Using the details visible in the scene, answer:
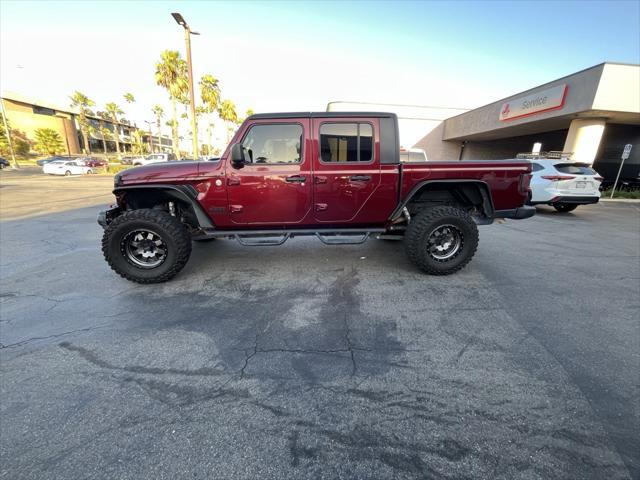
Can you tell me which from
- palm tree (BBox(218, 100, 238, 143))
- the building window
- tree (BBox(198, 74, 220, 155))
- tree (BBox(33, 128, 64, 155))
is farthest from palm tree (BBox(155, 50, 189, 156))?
the building window

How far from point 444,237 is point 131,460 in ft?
13.1

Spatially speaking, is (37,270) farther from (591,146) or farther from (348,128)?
(591,146)

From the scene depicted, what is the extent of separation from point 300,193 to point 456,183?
222 cm

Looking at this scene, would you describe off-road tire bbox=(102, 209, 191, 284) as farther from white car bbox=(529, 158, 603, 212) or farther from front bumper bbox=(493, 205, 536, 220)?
white car bbox=(529, 158, 603, 212)

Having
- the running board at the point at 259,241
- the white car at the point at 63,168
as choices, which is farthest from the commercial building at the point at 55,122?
the running board at the point at 259,241

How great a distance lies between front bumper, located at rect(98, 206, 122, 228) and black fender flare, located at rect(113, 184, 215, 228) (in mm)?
294

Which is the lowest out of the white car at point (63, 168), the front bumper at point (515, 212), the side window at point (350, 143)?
the white car at point (63, 168)

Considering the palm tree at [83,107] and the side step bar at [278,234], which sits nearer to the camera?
the side step bar at [278,234]

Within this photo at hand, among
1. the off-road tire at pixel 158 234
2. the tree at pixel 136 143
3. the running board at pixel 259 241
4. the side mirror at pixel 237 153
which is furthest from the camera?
the tree at pixel 136 143

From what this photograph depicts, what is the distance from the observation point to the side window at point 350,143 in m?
3.80

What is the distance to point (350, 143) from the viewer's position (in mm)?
3832

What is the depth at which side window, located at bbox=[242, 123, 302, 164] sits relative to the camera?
3.74 meters

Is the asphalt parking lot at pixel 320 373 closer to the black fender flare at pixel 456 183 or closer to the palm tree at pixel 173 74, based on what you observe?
the black fender flare at pixel 456 183

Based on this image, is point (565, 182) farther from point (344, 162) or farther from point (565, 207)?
point (344, 162)
